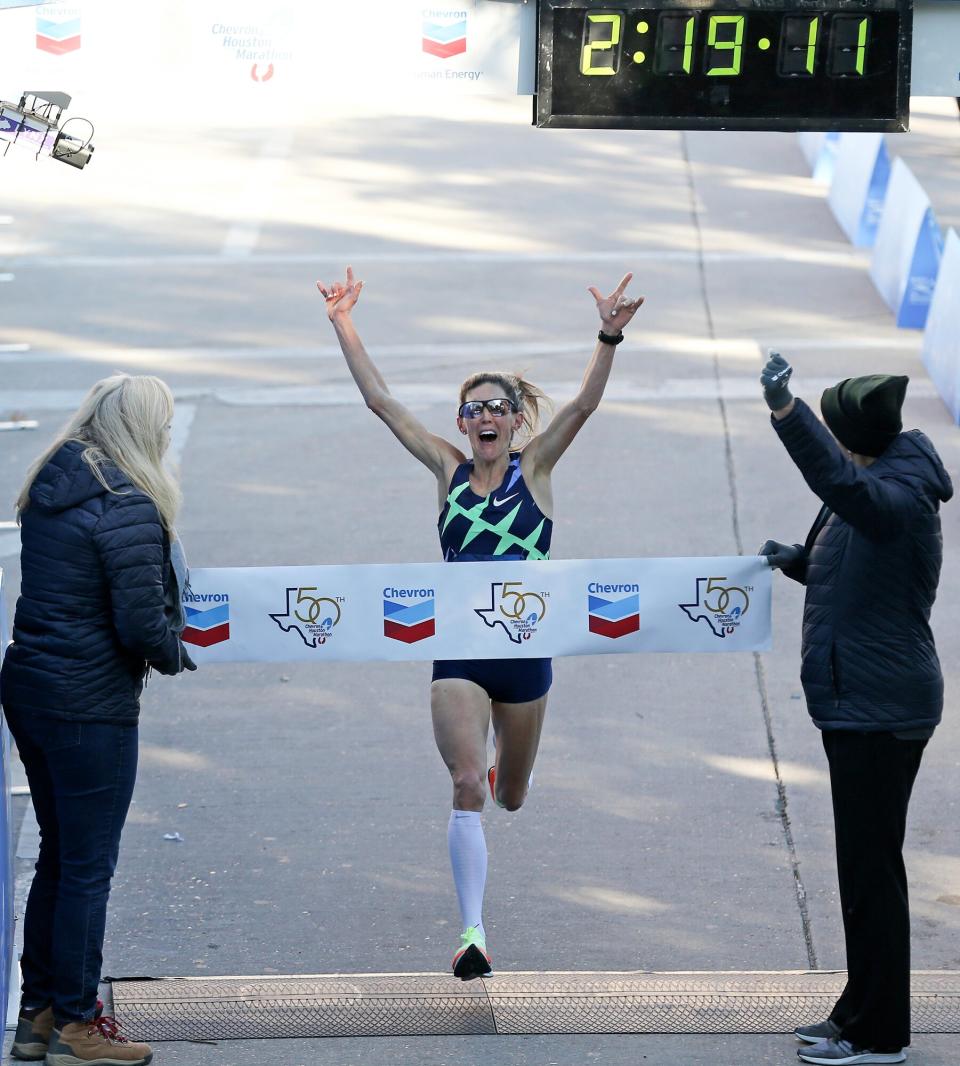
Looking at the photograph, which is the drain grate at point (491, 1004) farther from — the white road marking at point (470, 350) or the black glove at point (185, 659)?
the white road marking at point (470, 350)

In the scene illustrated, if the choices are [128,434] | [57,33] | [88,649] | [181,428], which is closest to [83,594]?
[88,649]

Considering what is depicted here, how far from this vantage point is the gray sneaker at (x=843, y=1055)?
519 cm

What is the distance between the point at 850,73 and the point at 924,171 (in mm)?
15054

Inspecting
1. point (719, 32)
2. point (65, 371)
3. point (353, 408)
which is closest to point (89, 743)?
point (719, 32)

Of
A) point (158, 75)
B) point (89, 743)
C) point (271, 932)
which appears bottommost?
point (271, 932)

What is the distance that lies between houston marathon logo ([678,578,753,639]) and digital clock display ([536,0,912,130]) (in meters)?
1.80

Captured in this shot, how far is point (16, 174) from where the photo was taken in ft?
71.5

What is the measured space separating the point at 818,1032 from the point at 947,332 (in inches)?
355

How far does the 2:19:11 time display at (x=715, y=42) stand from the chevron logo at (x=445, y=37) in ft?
1.69

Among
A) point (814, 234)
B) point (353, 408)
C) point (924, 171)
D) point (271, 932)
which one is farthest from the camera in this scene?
point (924, 171)

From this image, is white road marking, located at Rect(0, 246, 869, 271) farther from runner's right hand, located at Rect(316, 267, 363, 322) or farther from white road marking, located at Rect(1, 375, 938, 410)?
runner's right hand, located at Rect(316, 267, 363, 322)

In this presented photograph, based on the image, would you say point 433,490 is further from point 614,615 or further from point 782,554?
point 782,554

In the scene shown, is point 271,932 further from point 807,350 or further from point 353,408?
point 807,350

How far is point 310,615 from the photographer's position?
6094 mm
